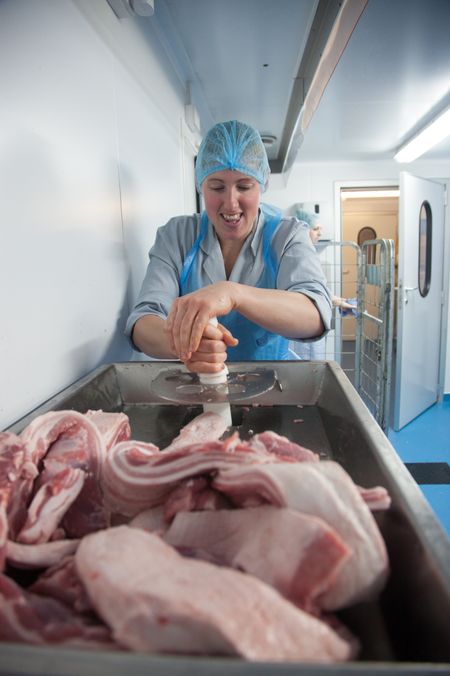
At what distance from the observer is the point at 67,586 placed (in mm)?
413

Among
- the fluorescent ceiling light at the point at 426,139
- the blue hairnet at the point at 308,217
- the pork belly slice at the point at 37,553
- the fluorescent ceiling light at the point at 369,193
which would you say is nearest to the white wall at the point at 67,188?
the pork belly slice at the point at 37,553

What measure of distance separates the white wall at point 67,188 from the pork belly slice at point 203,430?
1.09 ft

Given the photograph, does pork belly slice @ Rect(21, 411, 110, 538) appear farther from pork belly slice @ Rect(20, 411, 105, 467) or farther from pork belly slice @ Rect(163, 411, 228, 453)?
pork belly slice @ Rect(163, 411, 228, 453)

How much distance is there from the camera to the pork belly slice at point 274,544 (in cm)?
37

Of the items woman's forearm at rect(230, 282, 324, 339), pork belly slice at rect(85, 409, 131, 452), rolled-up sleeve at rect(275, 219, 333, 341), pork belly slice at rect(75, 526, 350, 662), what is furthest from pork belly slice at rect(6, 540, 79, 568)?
rolled-up sleeve at rect(275, 219, 333, 341)

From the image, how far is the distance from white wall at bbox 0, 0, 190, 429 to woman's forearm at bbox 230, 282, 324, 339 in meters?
0.44

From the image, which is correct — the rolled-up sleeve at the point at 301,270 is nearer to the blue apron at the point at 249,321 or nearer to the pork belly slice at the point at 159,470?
the blue apron at the point at 249,321

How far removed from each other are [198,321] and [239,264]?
627 millimetres

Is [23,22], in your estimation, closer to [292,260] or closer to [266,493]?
[292,260]

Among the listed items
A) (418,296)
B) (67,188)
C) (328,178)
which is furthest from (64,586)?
(328,178)

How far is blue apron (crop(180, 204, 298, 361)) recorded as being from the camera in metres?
1.42

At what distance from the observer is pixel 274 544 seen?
404 mm

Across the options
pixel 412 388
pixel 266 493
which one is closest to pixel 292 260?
pixel 266 493

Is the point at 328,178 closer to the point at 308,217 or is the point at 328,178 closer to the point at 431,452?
the point at 308,217
